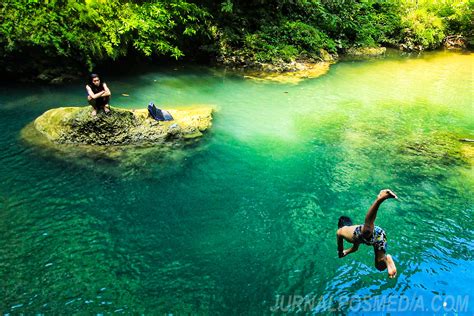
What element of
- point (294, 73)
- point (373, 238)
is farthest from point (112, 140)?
point (294, 73)

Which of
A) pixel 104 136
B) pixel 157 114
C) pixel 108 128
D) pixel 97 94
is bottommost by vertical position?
pixel 104 136

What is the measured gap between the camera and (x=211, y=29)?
1661cm

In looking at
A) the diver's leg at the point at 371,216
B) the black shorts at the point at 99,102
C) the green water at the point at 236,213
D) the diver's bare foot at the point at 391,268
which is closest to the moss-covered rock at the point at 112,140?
the green water at the point at 236,213

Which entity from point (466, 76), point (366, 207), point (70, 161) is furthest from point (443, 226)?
point (466, 76)

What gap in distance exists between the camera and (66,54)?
12266 mm

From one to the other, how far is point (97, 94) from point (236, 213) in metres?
4.48

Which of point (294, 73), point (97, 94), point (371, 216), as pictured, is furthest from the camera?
point (294, 73)

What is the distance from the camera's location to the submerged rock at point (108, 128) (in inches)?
354

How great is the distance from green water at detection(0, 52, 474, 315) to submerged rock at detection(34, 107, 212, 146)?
674mm

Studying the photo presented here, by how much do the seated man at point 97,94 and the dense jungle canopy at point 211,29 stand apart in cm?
389

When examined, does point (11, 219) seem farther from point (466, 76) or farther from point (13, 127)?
point (466, 76)

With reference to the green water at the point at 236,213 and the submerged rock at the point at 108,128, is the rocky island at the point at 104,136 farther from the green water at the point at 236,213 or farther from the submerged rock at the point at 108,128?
the green water at the point at 236,213

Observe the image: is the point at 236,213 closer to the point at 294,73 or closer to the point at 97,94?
the point at 97,94

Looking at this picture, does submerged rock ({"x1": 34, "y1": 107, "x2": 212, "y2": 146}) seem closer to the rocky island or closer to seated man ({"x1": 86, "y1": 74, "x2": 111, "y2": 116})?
the rocky island
